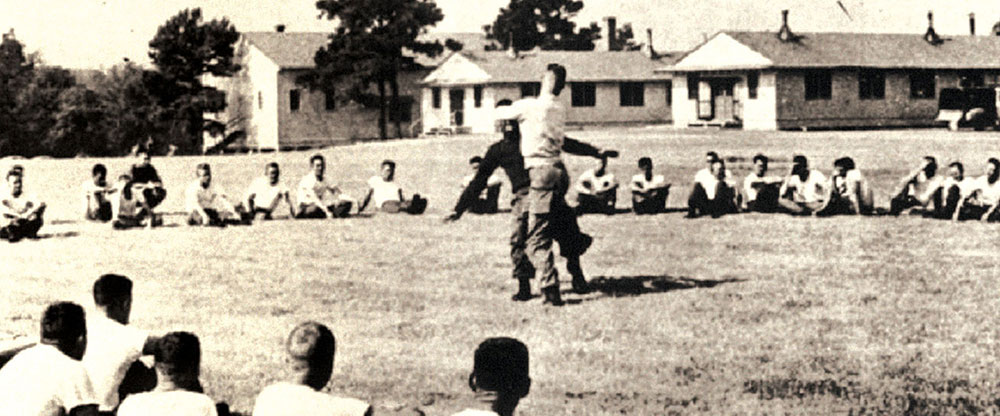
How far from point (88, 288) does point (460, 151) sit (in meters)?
25.6

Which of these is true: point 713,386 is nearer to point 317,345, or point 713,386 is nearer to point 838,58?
point 317,345

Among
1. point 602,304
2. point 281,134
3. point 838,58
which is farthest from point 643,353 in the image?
point 281,134

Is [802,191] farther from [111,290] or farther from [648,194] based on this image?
[111,290]

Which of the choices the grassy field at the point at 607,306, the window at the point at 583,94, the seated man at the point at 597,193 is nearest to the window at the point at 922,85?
the window at the point at 583,94

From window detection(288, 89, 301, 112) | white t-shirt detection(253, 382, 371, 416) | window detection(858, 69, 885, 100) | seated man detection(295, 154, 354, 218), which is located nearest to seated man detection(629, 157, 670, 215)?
seated man detection(295, 154, 354, 218)

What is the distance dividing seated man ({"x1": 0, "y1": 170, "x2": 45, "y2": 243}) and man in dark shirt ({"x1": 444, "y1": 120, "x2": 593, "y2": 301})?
27.0ft

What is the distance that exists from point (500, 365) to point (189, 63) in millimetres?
48371

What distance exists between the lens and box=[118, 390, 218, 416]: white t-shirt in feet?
15.4

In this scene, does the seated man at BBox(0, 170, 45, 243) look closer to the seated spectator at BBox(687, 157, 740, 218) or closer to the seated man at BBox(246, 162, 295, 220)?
the seated man at BBox(246, 162, 295, 220)

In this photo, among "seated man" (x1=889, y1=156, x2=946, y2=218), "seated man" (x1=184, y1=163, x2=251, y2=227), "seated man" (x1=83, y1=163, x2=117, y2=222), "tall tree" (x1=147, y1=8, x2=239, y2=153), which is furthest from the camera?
"tall tree" (x1=147, y1=8, x2=239, y2=153)

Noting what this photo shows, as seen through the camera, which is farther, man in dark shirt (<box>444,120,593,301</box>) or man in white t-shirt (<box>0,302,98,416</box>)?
man in dark shirt (<box>444,120,593,301</box>)

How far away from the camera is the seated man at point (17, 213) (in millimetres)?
17091

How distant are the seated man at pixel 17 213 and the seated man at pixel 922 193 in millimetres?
12181

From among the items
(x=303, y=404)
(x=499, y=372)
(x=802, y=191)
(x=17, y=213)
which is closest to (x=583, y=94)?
(x=802, y=191)
